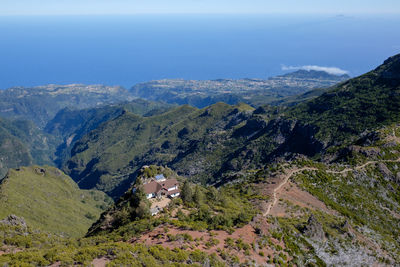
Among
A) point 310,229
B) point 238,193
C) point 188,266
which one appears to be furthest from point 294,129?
point 188,266

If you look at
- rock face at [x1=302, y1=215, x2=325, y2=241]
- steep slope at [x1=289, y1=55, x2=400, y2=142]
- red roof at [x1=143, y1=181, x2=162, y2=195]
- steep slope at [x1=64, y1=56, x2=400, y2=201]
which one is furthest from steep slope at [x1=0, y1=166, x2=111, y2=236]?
steep slope at [x1=289, y1=55, x2=400, y2=142]

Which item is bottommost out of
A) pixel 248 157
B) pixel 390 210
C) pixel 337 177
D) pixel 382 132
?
pixel 248 157

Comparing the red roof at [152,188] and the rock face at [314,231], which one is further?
the red roof at [152,188]

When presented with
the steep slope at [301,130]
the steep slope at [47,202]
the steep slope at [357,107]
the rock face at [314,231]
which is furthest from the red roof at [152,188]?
the steep slope at [357,107]

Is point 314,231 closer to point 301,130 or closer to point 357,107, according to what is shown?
point 357,107

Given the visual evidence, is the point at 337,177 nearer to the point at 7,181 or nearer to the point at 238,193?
the point at 238,193

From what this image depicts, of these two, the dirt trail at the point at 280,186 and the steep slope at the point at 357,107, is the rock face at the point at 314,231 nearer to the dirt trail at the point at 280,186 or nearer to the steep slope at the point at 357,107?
the dirt trail at the point at 280,186

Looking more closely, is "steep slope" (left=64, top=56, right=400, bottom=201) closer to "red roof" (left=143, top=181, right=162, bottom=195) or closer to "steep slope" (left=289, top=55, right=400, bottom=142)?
"steep slope" (left=289, top=55, right=400, bottom=142)
